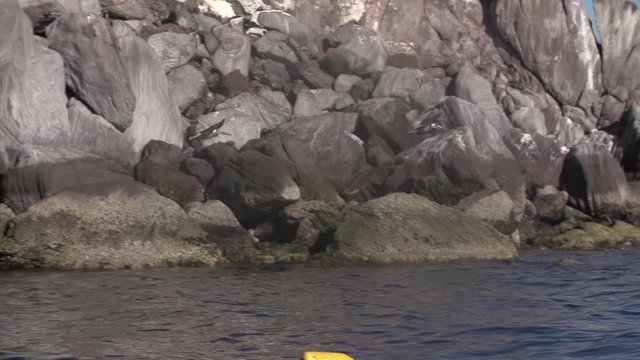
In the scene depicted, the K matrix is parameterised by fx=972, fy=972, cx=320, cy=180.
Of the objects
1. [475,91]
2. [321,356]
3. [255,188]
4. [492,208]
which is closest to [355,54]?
[475,91]

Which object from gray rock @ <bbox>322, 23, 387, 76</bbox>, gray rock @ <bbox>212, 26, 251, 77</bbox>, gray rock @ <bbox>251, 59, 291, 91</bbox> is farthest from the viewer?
gray rock @ <bbox>322, 23, 387, 76</bbox>

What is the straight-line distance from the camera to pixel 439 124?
2795 cm

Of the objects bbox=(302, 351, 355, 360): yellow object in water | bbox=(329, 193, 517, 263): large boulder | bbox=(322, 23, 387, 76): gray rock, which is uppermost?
bbox=(322, 23, 387, 76): gray rock

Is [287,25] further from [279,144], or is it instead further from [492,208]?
[492,208]

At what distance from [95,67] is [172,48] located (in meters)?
6.32

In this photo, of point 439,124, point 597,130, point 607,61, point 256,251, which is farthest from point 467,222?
point 607,61

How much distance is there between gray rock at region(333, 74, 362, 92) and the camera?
103 feet

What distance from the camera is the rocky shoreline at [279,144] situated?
20047 millimetres

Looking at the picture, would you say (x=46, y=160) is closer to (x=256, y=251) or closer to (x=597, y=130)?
(x=256, y=251)

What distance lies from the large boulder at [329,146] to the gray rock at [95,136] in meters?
4.14

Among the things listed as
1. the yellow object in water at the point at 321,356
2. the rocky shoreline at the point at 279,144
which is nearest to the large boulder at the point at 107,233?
the rocky shoreline at the point at 279,144

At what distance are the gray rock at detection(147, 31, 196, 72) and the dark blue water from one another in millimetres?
11548

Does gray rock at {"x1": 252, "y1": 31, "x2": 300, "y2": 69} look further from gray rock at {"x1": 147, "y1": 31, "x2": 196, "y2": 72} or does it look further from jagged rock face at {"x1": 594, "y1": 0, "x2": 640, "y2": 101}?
jagged rock face at {"x1": 594, "y1": 0, "x2": 640, "y2": 101}

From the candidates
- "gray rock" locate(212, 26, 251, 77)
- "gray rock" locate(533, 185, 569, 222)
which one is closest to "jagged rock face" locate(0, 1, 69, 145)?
"gray rock" locate(212, 26, 251, 77)
